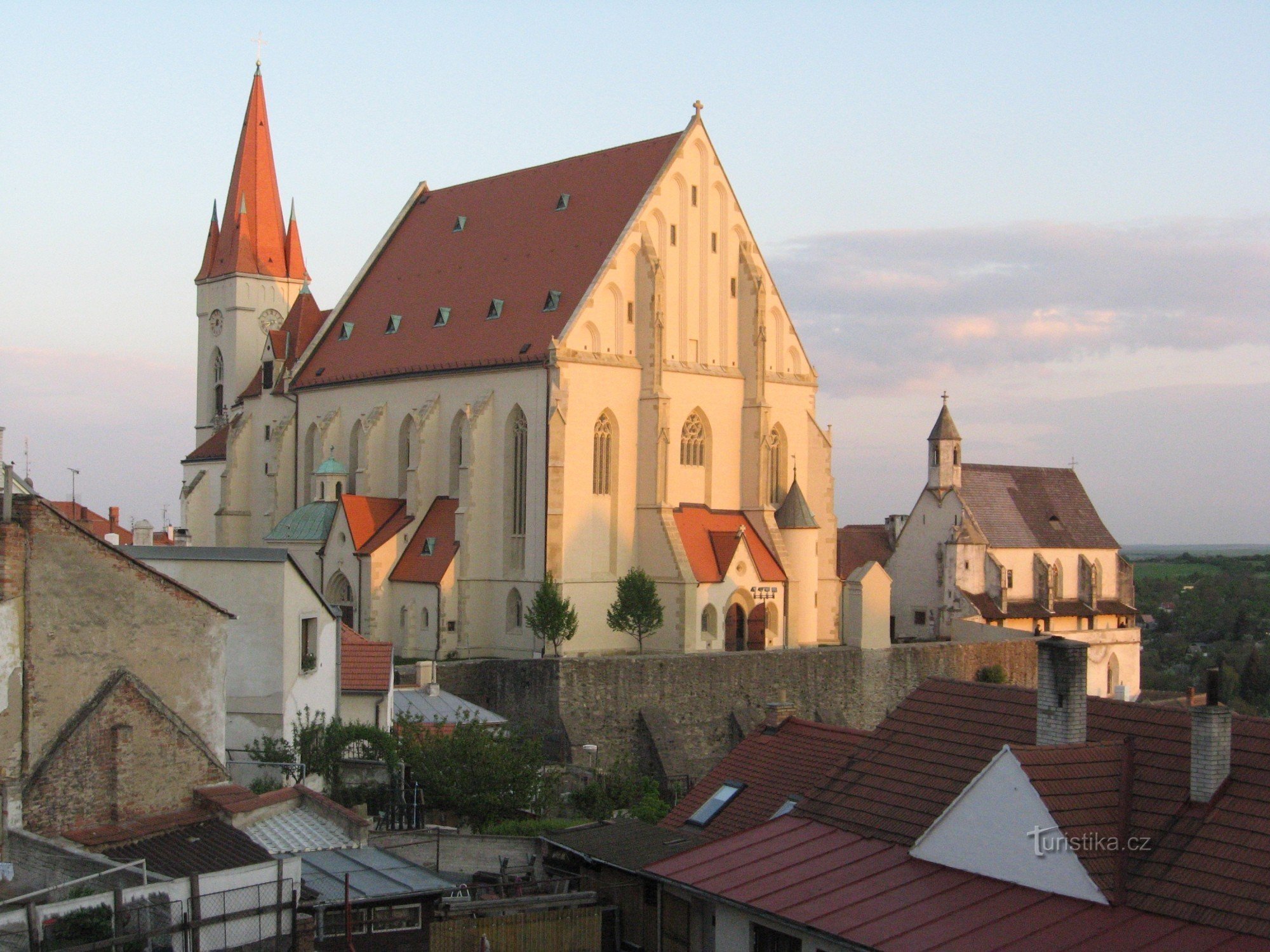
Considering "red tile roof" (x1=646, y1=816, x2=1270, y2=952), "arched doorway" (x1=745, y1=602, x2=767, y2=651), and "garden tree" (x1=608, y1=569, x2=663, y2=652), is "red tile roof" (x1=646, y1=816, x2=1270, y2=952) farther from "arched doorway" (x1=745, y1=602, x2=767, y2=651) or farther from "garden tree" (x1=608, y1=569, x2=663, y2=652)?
"arched doorway" (x1=745, y1=602, x2=767, y2=651)

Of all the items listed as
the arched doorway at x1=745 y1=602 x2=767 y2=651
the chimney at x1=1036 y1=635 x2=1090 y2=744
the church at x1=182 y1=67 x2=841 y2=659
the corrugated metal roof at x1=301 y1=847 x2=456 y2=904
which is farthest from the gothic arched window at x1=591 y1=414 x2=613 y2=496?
the chimney at x1=1036 y1=635 x2=1090 y2=744

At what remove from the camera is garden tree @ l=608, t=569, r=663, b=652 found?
5562 cm

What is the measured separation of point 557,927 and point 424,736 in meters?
13.2

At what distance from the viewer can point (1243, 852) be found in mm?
17938

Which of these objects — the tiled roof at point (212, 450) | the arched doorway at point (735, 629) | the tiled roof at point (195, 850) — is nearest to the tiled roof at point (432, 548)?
the arched doorway at point (735, 629)

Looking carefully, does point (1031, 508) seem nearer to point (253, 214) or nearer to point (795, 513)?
point (795, 513)

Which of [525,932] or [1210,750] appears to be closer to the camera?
[1210,750]

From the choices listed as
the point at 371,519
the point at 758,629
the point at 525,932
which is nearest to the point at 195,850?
the point at 525,932

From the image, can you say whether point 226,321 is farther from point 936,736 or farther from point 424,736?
point 936,736

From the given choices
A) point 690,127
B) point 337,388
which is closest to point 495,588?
point 337,388

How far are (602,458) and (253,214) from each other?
34.2m

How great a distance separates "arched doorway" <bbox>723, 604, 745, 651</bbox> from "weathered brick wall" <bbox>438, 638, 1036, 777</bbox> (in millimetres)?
2760

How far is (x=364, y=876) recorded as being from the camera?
22.7 metres

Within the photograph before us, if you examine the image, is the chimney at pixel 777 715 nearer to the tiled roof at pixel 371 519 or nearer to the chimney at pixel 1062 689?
the chimney at pixel 1062 689
